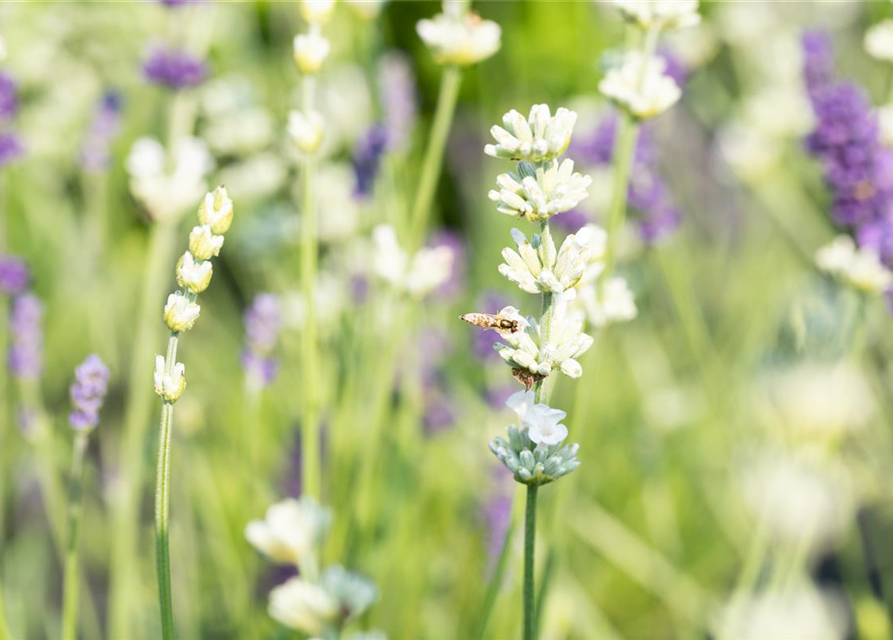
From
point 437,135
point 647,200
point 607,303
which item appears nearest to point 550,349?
point 607,303

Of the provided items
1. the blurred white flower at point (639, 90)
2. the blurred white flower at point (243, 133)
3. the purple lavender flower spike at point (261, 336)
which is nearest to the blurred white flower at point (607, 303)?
the blurred white flower at point (639, 90)

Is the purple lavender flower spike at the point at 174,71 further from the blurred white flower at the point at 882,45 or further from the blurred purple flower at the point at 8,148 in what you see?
the blurred white flower at the point at 882,45

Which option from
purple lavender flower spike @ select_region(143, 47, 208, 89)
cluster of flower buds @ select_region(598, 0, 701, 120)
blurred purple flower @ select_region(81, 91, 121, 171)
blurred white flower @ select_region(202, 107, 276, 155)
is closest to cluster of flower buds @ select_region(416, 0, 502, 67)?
cluster of flower buds @ select_region(598, 0, 701, 120)

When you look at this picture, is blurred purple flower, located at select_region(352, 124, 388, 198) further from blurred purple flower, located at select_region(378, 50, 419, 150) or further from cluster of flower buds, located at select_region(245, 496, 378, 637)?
cluster of flower buds, located at select_region(245, 496, 378, 637)

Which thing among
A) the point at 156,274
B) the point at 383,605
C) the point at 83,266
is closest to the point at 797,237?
the point at 383,605

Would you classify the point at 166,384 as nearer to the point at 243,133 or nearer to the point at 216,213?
the point at 216,213

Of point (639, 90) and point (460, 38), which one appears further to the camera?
point (460, 38)
